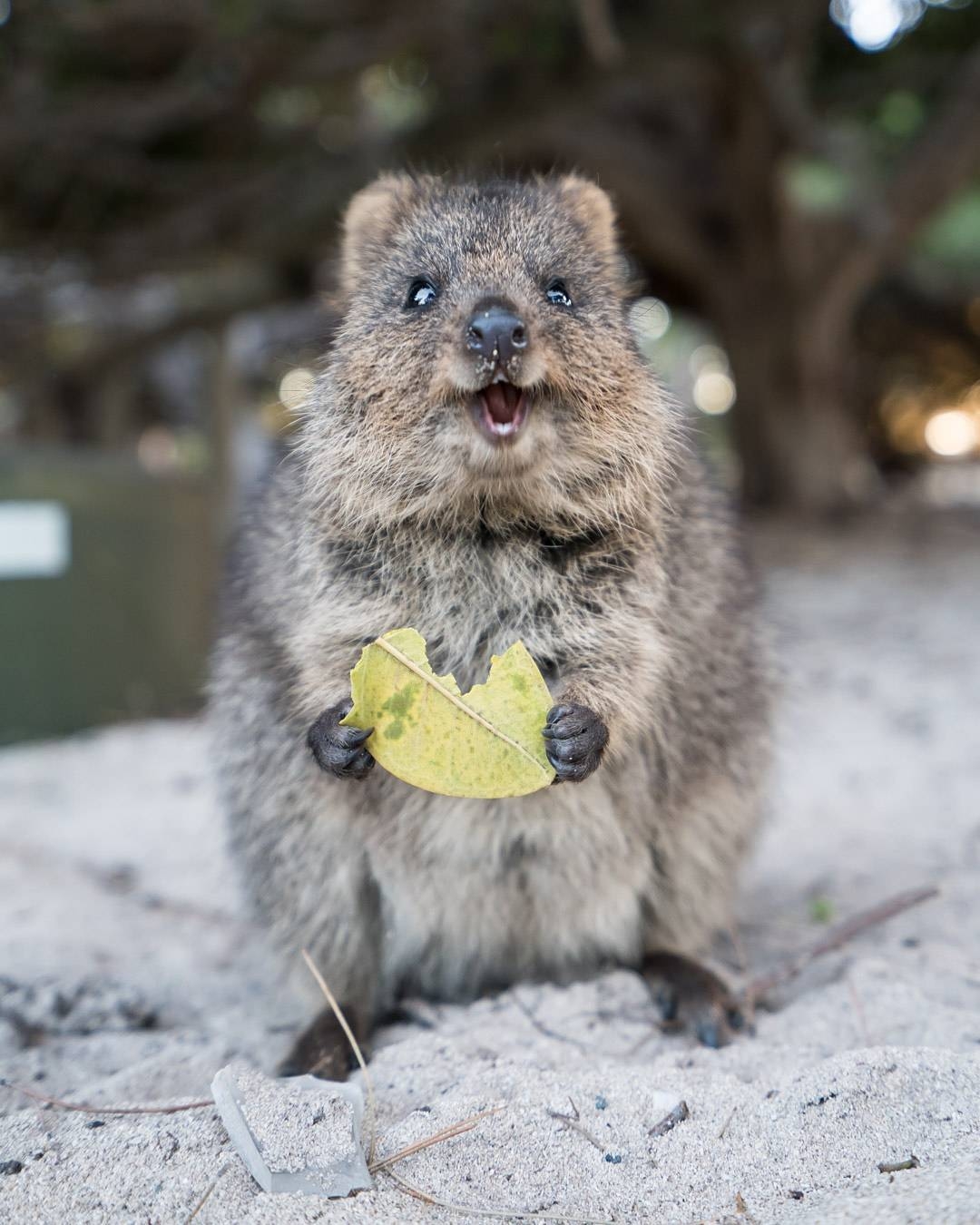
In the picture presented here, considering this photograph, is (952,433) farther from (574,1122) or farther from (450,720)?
(574,1122)

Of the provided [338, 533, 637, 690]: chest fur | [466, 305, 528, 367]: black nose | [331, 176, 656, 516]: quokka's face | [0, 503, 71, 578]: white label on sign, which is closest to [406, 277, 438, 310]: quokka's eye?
[331, 176, 656, 516]: quokka's face

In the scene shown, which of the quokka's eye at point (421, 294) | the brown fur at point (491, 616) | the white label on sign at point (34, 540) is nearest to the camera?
the brown fur at point (491, 616)

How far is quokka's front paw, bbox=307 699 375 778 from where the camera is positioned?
255cm

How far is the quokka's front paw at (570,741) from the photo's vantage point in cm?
248

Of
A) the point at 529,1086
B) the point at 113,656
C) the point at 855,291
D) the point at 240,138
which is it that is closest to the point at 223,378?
the point at 240,138

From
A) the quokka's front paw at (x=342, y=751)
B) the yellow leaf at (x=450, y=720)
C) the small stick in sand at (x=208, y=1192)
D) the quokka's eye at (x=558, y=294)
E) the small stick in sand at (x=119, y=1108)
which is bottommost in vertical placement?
the small stick in sand at (x=119, y=1108)

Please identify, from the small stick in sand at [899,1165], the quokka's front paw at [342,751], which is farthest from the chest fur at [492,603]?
A: the small stick in sand at [899,1165]

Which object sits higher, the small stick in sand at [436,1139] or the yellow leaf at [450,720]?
the yellow leaf at [450,720]

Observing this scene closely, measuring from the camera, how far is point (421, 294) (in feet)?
9.38

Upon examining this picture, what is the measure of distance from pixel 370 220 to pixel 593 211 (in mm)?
673

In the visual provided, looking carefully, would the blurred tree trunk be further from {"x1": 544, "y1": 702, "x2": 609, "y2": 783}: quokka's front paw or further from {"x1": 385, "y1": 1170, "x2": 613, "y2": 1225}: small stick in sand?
{"x1": 385, "y1": 1170, "x2": 613, "y2": 1225}: small stick in sand

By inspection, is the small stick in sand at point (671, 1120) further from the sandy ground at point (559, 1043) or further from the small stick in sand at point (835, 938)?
the small stick in sand at point (835, 938)

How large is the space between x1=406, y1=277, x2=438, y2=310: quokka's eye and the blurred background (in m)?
0.48

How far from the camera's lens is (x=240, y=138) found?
312 inches
